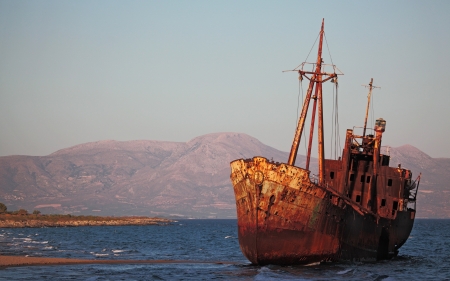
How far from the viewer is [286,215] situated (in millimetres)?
38781

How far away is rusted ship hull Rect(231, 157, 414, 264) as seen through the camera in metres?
38.4

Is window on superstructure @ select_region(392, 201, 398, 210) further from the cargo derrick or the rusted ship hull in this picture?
the rusted ship hull

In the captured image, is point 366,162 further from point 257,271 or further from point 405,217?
point 257,271

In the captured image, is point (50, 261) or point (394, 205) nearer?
point (50, 261)

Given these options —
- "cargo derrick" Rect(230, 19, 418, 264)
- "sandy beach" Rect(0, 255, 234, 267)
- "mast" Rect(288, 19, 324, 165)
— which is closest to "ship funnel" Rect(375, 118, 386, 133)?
"cargo derrick" Rect(230, 19, 418, 264)

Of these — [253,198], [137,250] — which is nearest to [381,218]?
[253,198]

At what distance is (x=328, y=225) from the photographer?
40.1 meters

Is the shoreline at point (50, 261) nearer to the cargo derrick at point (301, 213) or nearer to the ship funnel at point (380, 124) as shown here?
the cargo derrick at point (301, 213)

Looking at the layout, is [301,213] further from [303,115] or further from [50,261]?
[50,261]

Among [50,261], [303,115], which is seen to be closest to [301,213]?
[303,115]

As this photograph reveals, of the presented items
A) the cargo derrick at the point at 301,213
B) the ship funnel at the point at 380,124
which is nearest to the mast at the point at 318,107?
the cargo derrick at the point at 301,213

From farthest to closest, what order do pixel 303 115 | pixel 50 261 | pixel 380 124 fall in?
pixel 380 124
pixel 303 115
pixel 50 261

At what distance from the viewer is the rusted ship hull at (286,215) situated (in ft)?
126

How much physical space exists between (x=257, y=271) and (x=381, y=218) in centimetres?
1266
